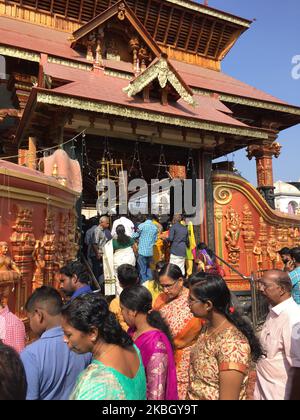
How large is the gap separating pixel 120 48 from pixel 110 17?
1.23 m

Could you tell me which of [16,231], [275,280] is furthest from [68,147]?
[275,280]

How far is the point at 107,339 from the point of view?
1967 millimetres

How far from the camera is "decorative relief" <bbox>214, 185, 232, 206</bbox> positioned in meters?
10.3

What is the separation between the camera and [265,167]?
1446 cm

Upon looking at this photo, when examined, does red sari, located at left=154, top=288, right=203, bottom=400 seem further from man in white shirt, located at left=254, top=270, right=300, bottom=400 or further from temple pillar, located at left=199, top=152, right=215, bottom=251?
temple pillar, located at left=199, top=152, right=215, bottom=251

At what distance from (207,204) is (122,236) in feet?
A: 11.5

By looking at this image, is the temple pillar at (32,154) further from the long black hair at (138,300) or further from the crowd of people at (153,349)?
the long black hair at (138,300)

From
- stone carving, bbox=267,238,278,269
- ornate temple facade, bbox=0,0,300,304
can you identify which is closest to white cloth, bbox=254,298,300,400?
ornate temple facade, bbox=0,0,300,304

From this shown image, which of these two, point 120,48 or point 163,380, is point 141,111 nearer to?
point 120,48

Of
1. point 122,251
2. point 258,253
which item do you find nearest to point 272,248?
point 258,253

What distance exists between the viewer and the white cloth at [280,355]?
270 cm

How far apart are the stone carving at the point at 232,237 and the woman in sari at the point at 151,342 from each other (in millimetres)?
7490

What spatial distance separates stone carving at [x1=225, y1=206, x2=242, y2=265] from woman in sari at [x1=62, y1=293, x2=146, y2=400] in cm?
842
